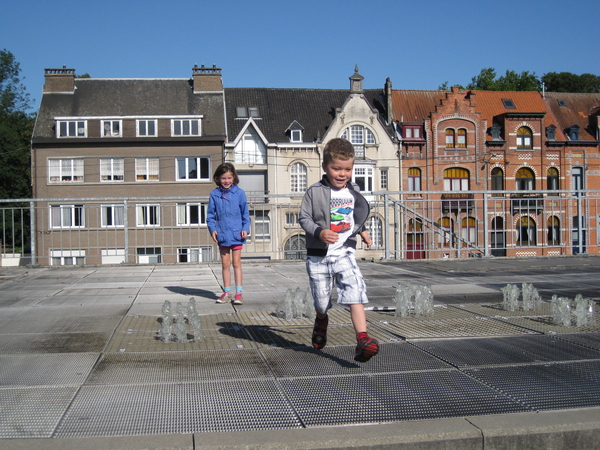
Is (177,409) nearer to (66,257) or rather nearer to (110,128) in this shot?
(66,257)

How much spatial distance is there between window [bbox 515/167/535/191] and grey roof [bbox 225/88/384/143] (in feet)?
41.1

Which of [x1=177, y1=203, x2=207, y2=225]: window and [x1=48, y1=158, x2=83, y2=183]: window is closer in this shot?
[x1=177, y1=203, x2=207, y2=225]: window

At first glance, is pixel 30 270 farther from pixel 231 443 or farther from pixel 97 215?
pixel 231 443

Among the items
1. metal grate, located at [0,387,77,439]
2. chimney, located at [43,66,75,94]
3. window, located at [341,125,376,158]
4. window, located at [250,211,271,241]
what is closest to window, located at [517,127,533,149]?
window, located at [341,125,376,158]

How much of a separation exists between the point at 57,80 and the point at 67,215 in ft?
117

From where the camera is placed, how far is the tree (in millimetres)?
71312

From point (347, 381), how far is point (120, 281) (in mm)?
6499

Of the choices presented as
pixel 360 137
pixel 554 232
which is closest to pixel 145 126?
→ pixel 360 137

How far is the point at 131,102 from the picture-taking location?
43906mm

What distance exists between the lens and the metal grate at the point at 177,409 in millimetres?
3115

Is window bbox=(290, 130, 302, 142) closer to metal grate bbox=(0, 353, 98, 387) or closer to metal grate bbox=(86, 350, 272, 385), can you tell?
metal grate bbox=(86, 350, 272, 385)

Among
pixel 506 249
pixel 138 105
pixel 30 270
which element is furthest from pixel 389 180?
pixel 30 270

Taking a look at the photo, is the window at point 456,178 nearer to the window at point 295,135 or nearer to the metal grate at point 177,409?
the window at point 295,135

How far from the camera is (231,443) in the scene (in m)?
2.90
